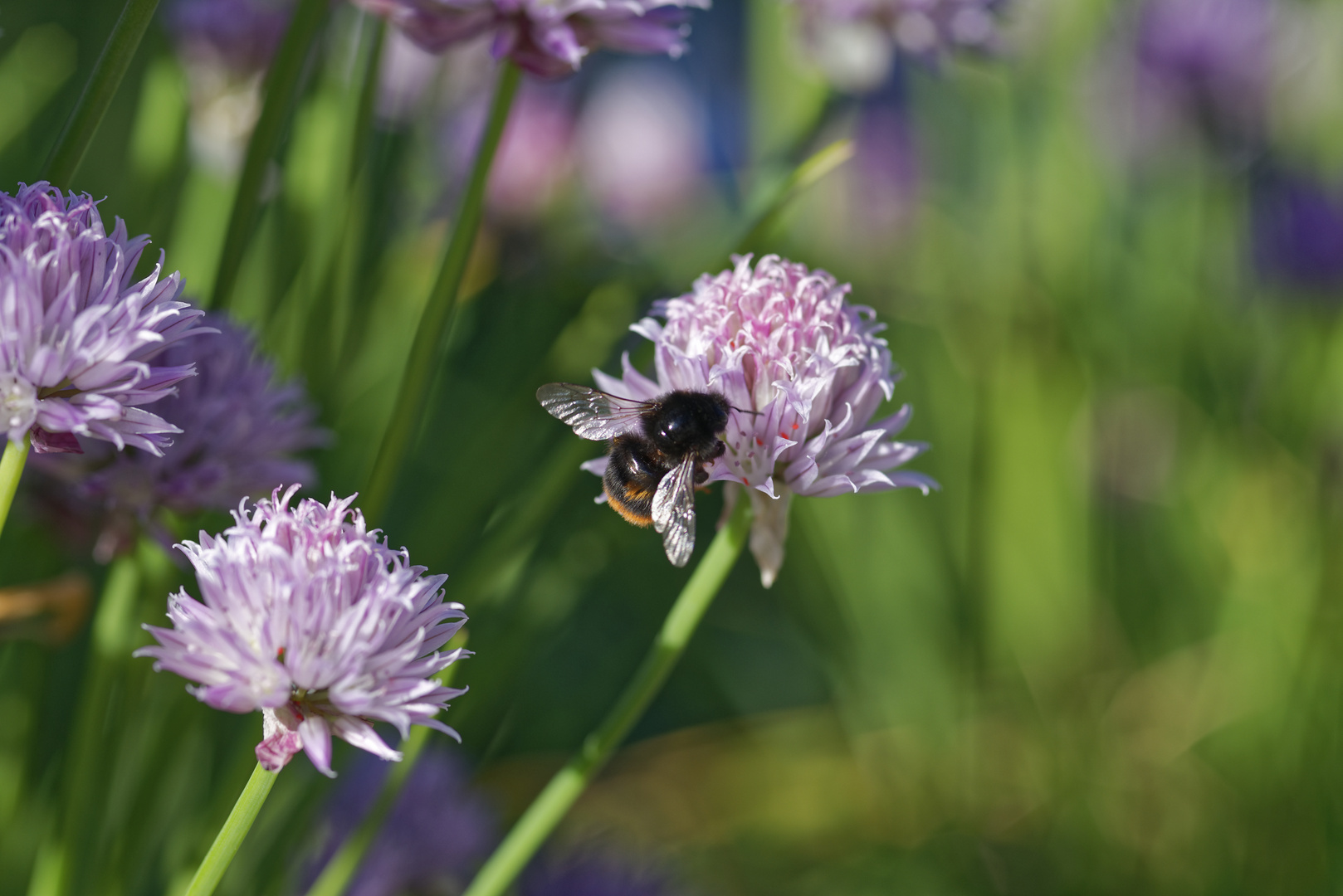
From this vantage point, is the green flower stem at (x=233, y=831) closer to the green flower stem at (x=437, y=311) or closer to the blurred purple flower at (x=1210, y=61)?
the green flower stem at (x=437, y=311)

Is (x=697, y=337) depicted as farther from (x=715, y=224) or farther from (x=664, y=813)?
(x=715, y=224)

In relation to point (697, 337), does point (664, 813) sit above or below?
below

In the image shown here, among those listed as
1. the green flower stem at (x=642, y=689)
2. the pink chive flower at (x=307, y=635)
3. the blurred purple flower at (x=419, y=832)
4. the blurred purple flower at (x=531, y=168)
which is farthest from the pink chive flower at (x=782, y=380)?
the blurred purple flower at (x=531, y=168)

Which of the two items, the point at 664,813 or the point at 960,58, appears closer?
the point at 960,58

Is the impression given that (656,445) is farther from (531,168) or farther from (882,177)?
(882,177)

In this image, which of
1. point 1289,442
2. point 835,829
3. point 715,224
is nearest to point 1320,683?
point 1289,442

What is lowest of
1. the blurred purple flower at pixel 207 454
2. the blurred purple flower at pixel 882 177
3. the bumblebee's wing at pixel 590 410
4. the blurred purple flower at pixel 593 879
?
the blurred purple flower at pixel 593 879
